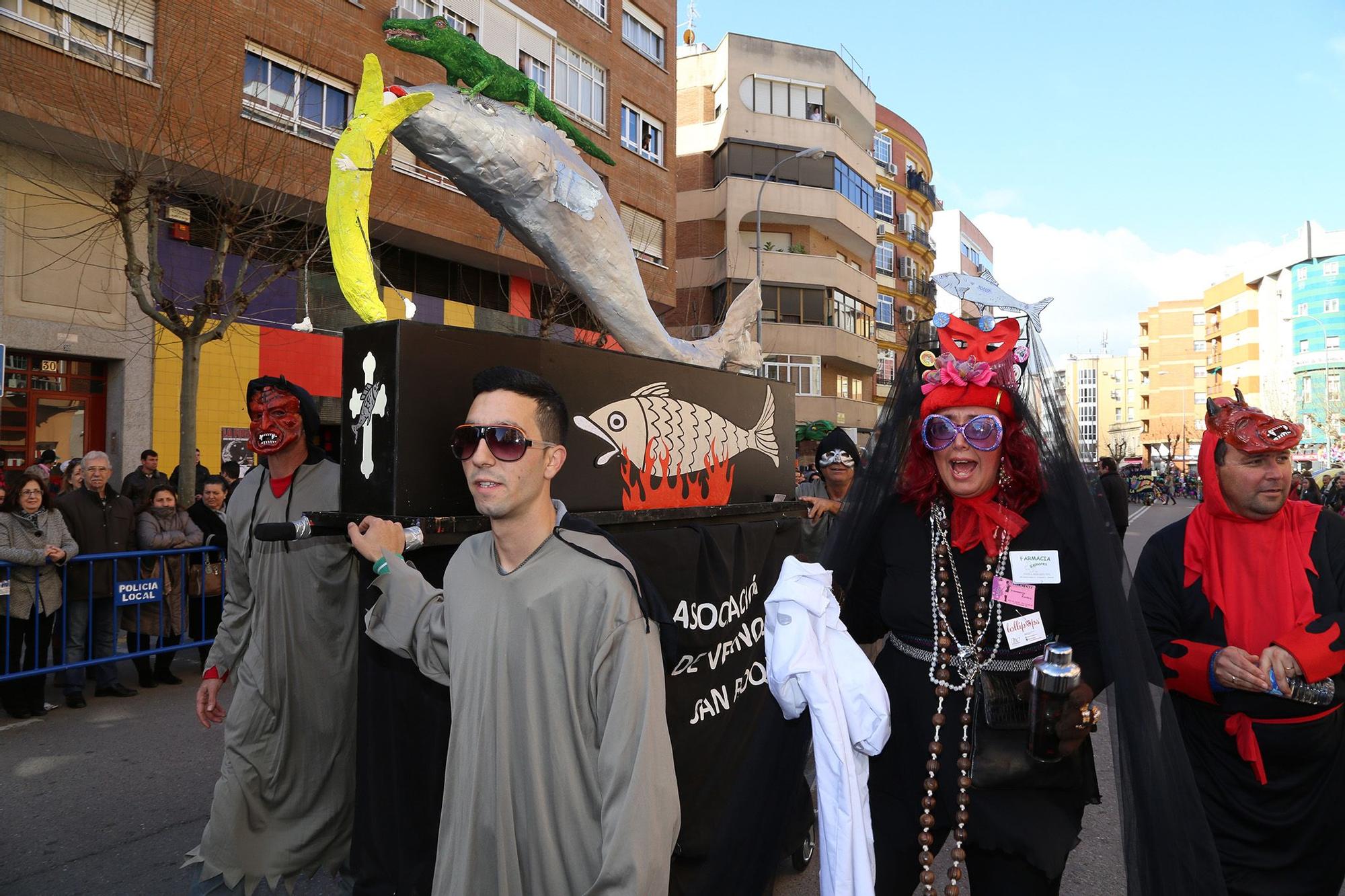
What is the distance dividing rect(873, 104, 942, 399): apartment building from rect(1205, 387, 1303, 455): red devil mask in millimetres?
38953

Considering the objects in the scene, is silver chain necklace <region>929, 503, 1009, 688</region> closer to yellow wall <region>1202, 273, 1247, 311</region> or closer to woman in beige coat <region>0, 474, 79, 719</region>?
woman in beige coat <region>0, 474, 79, 719</region>

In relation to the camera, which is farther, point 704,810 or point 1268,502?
point 704,810

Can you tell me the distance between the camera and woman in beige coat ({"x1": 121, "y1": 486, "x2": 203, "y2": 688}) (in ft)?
25.3

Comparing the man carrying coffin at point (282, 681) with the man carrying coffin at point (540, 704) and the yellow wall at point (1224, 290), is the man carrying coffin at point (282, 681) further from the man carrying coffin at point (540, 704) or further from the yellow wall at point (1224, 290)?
the yellow wall at point (1224, 290)

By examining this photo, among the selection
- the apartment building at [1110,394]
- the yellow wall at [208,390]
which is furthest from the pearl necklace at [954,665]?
the apartment building at [1110,394]

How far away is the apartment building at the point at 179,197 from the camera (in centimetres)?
1193

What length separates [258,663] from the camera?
12.0ft

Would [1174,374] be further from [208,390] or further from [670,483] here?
[670,483]

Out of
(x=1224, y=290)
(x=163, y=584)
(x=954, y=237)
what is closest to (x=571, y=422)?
(x=163, y=584)

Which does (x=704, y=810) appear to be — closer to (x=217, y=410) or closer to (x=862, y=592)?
(x=862, y=592)

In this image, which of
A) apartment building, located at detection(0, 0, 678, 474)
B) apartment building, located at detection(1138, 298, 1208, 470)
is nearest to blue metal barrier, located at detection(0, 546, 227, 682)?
apartment building, located at detection(0, 0, 678, 474)

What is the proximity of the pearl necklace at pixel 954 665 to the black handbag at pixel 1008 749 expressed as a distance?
31 mm

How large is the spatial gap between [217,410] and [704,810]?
13.9m

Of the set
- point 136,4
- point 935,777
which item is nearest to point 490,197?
point 935,777
